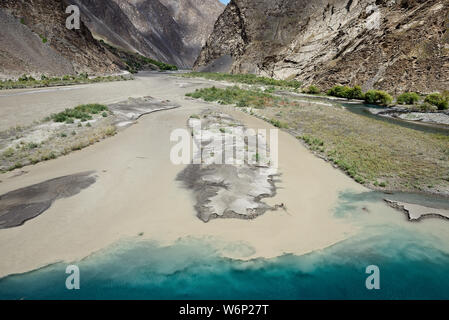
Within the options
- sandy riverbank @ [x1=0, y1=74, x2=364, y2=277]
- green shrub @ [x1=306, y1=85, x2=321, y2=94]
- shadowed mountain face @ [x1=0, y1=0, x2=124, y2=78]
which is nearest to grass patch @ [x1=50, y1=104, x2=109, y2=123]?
sandy riverbank @ [x1=0, y1=74, x2=364, y2=277]

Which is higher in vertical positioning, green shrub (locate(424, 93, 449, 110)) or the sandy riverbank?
green shrub (locate(424, 93, 449, 110))

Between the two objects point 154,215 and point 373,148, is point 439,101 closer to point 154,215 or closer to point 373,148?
point 373,148

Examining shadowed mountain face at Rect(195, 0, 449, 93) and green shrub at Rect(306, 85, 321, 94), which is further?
green shrub at Rect(306, 85, 321, 94)

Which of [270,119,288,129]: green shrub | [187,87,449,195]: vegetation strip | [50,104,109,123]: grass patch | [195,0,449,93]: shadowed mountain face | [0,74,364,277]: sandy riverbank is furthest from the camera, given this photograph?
[195,0,449,93]: shadowed mountain face

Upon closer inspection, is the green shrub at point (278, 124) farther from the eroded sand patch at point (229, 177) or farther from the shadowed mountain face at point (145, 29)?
the shadowed mountain face at point (145, 29)

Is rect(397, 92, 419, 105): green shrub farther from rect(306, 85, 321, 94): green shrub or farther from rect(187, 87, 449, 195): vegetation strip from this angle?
rect(187, 87, 449, 195): vegetation strip

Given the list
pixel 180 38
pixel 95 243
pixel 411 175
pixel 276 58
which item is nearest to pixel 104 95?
pixel 95 243

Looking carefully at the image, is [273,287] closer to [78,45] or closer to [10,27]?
[10,27]
